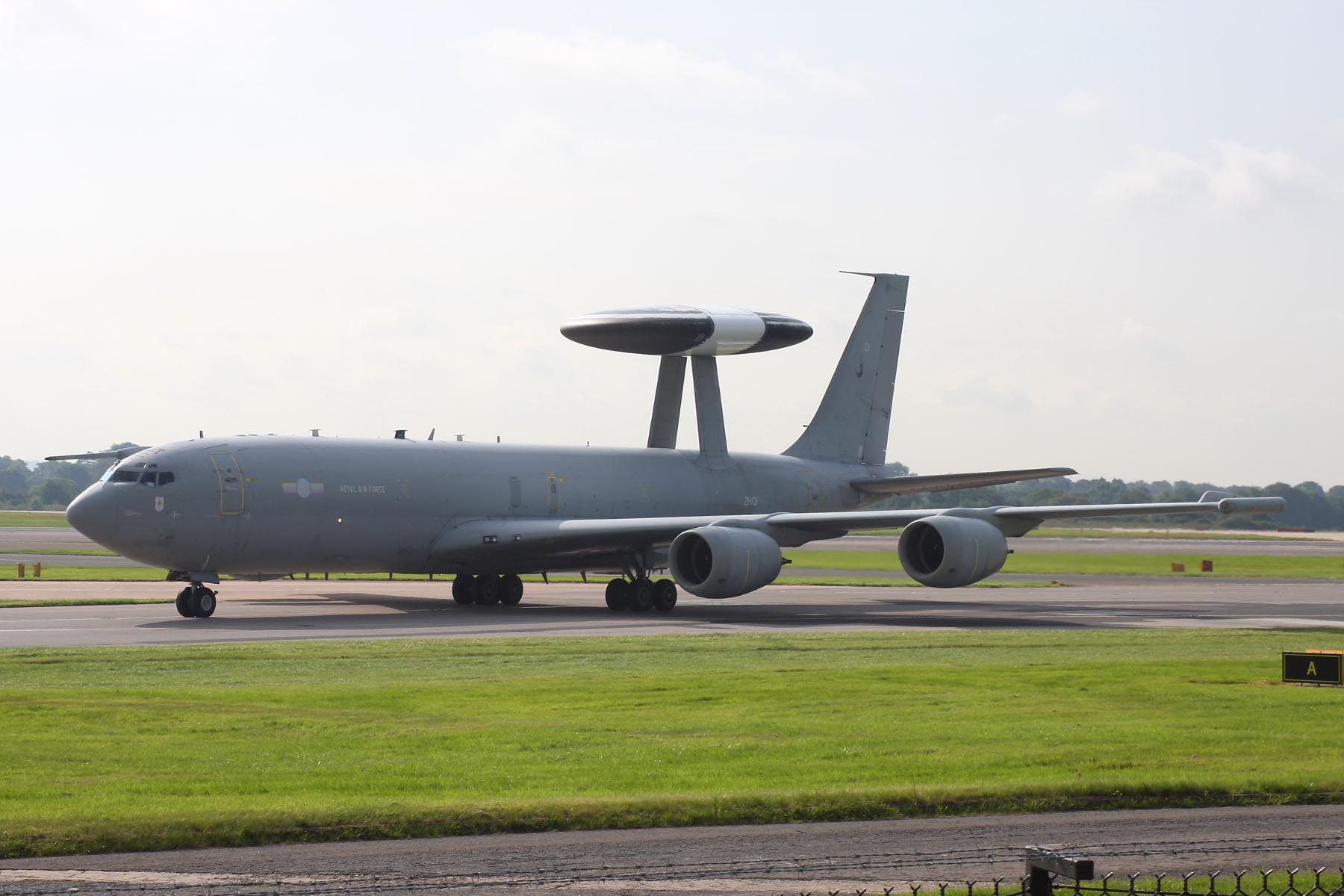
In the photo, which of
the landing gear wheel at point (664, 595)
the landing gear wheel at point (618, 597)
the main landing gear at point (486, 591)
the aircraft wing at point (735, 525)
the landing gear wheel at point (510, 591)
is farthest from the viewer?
the landing gear wheel at point (510, 591)

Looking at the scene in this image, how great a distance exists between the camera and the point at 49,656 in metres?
23.2

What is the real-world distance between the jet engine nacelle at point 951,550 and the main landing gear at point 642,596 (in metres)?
6.30

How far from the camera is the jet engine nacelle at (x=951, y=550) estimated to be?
3462 cm

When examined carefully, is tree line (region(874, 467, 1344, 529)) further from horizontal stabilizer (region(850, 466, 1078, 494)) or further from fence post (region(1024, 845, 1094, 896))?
fence post (region(1024, 845, 1094, 896))

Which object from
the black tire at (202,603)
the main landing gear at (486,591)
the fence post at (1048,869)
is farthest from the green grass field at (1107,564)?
the fence post at (1048,869)

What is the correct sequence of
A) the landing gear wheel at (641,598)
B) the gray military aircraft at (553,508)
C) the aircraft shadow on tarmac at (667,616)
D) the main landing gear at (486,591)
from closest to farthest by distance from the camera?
the aircraft shadow on tarmac at (667,616) → the gray military aircraft at (553,508) → the landing gear wheel at (641,598) → the main landing gear at (486,591)

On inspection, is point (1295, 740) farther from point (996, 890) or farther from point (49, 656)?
point (49, 656)

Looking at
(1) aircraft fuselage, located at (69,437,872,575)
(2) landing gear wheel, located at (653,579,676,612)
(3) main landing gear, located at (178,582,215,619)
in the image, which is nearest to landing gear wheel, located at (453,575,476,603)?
(1) aircraft fuselage, located at (69,437,872,575)

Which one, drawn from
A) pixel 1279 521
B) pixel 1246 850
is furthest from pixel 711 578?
pixel 1279 521

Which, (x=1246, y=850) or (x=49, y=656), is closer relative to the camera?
(x=1246, y=850)

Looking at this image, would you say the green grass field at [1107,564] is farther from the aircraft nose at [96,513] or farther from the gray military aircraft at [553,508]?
the aircraft nose at [96,513]

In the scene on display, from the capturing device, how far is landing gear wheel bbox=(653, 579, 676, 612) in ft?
128

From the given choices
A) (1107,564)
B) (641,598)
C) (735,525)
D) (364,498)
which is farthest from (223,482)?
(1107,564)

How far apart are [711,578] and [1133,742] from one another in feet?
66.8
